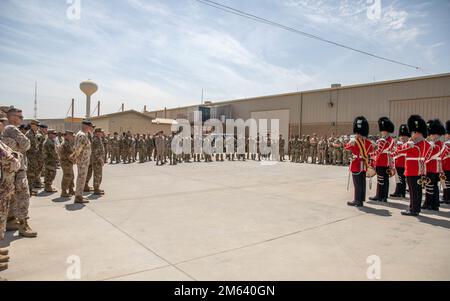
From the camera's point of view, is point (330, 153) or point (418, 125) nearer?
point (418, 125)

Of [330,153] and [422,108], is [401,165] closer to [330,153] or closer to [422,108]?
[330,153]

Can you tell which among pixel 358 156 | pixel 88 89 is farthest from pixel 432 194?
pixel 88 89

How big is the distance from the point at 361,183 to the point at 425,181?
1.37m

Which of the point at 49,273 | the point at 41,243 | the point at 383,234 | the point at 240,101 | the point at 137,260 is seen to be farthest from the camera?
the point at 240,101

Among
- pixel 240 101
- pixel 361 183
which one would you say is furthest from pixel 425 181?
pixel 240 101

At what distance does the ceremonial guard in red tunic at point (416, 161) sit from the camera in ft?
20.6

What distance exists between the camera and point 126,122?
101 ft

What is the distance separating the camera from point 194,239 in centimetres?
448

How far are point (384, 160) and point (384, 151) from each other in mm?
238

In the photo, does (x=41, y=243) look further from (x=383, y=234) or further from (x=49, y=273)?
(x=383, y=234)

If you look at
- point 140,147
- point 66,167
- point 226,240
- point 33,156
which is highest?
point 140,147

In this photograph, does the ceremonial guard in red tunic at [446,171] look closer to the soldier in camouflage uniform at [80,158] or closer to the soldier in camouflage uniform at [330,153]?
the soldier in camouflage uniform at [80,158]

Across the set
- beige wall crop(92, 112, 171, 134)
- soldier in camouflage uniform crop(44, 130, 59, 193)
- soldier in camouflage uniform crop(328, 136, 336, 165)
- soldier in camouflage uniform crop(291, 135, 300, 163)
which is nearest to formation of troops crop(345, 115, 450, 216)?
soldier in camouflage uniform crop(44, 130, 59, 193)

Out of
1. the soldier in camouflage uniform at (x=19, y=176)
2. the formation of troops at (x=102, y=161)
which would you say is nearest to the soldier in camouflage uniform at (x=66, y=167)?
the formation of troops at (x=102, y=161)
